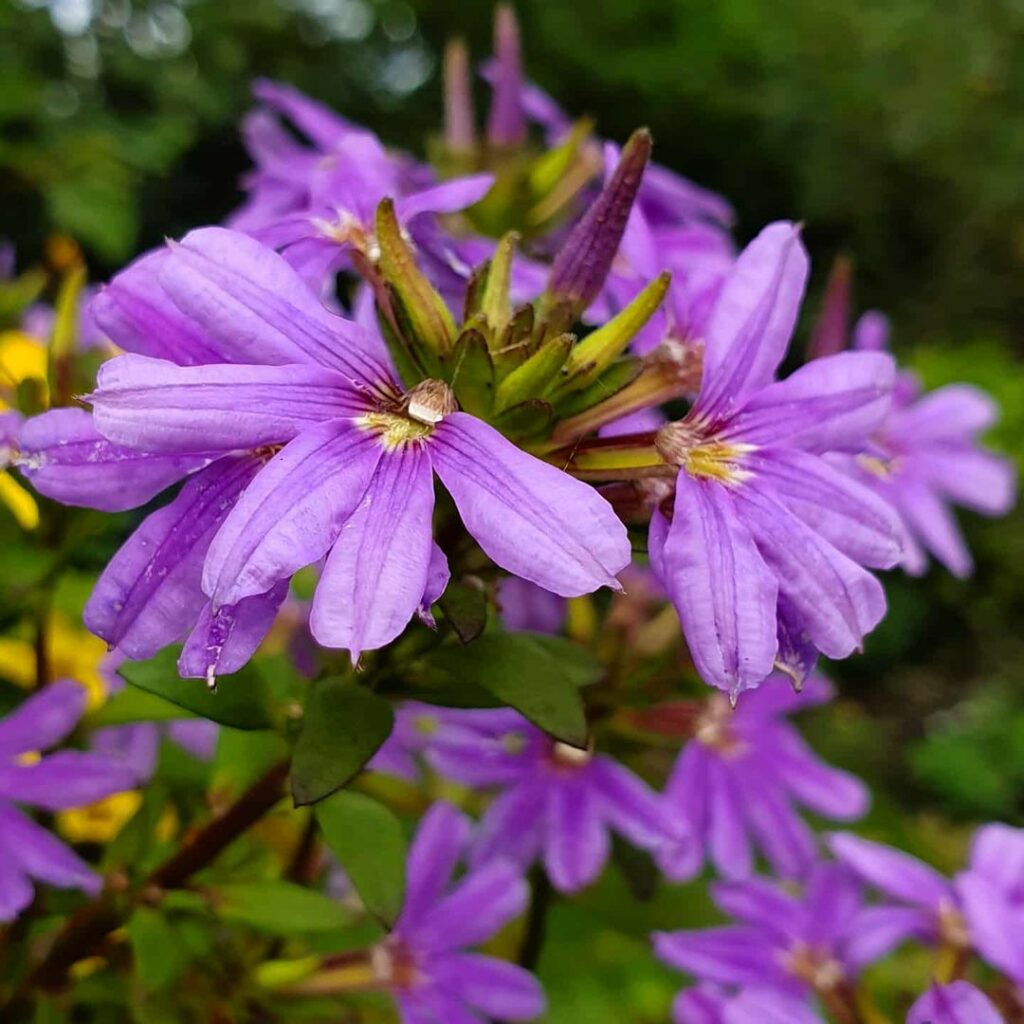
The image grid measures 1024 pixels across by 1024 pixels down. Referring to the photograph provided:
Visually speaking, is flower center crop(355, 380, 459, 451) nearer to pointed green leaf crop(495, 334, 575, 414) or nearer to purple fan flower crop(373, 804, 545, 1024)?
pointed green leaf crop(495, 334, 575, 414)

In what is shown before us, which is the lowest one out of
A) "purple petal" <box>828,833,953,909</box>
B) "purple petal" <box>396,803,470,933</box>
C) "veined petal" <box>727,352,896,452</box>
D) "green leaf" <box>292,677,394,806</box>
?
"purple petal" <box>396,803,470,933</box>

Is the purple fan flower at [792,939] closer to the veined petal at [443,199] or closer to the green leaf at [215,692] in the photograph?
the green leaf at [215,692]

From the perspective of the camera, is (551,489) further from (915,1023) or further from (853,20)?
(853,20)

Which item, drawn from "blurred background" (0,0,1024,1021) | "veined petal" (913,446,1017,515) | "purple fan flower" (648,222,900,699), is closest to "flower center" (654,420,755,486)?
"purple fan flower" (648,222,900,699)

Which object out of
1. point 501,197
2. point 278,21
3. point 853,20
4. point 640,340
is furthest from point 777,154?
point 640,340

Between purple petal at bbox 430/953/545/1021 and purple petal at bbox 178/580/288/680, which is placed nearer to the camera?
purple petal at bbox 178/580/288/680

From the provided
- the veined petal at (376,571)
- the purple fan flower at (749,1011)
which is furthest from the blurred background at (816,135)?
the veined petal at (376,571)

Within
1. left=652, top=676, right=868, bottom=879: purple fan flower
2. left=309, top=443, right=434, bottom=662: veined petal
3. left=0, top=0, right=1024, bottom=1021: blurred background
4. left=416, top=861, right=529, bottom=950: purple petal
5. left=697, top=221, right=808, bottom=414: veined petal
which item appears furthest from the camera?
left=0, top=0, right=1024, bottom=1021: blurred background
